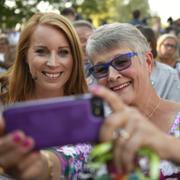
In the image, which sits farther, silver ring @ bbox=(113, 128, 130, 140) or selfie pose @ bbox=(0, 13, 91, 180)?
selfie pose @ bbox=(0, 13, 91, 180)

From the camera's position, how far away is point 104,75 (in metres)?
2.46

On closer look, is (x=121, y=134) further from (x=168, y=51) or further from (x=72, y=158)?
(x=168, y=51)

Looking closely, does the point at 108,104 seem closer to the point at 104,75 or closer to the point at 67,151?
the point at 67,151

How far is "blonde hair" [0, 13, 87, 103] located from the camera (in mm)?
2904

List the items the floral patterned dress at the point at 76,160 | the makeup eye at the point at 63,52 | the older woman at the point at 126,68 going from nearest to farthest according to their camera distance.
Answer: the floral patterned dress at the point at 76,160 → the older woman at the point at 126,68 → the makeup eye at the point at 63,52

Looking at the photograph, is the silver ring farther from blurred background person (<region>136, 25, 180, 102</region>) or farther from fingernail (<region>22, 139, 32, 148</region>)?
blurred background person (<region>136, 25, 180, 102</region>)

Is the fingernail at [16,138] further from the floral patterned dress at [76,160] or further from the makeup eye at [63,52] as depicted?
the makeup eye at [63,52]

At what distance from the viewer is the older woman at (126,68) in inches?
94.7

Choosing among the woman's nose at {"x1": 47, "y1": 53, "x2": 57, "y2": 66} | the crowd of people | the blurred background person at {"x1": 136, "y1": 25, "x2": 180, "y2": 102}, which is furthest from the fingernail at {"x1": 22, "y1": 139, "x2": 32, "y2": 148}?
the blurred background person at {"x1": 136, "y1": 25, "x2": 180, "y2": 102}

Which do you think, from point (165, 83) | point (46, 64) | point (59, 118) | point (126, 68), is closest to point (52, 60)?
point (46, 64)

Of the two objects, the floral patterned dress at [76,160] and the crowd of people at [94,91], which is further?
the floral patterned dress at [76,160]

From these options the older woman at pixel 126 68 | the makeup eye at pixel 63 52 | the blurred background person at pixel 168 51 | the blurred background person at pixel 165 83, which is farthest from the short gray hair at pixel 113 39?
the blurred background person at pixel 168 51

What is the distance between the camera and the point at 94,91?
51.4 inches

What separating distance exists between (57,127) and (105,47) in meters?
1.12
